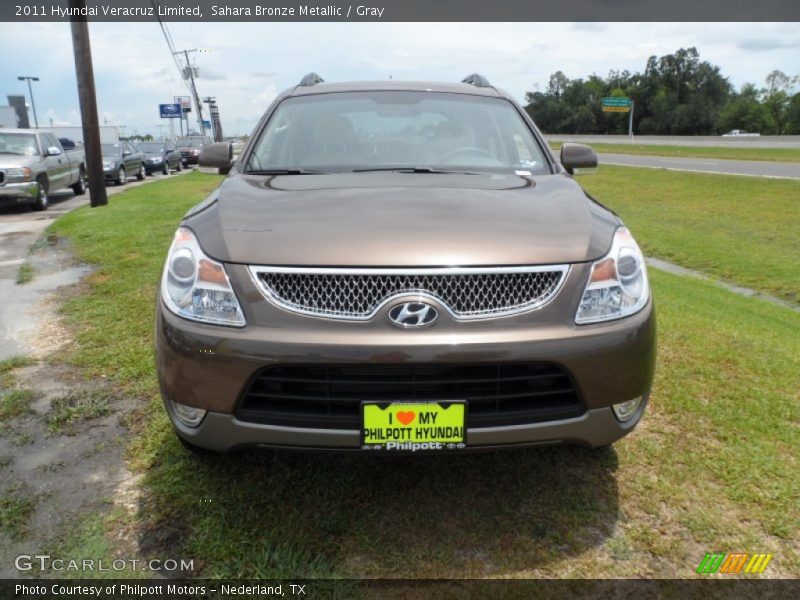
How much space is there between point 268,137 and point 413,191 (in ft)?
4.09

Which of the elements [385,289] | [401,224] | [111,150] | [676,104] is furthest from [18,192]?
→ [676,104]

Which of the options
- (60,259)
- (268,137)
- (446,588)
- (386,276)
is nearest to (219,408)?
(386,276)

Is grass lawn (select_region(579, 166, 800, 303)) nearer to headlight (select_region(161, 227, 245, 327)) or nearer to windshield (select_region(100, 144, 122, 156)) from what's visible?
headlight (select_region(161, 227, 245, 327))

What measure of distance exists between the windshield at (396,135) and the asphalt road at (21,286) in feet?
7.95

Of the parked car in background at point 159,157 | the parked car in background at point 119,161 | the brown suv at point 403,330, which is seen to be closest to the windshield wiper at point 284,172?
the brown suv at point 403,330

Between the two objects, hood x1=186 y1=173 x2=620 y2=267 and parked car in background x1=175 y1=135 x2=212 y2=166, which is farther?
parked car in background x1=175 y1=135 x2=212 y2=166

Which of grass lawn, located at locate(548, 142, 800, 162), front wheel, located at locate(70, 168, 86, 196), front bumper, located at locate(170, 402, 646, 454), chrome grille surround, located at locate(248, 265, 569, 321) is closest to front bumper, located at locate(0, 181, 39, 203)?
front wheel, located at locate(70, 168, 86, 196)

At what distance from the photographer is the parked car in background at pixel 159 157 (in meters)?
26.3

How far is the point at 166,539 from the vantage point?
2.28 m

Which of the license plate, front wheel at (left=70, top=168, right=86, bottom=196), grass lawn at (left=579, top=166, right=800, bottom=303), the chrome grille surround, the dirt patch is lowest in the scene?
grass lawn at (left=579, top=166, right=800, bottom=303)

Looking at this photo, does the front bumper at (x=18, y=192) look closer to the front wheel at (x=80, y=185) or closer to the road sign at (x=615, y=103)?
the front wheel at (x=80, y=185)

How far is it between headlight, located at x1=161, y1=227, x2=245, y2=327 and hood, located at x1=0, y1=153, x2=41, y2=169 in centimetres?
1297

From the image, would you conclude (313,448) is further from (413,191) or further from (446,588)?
(413,191)

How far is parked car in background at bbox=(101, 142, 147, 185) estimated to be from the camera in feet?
66.7
